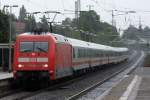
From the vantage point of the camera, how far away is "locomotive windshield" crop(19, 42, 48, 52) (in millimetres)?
27502

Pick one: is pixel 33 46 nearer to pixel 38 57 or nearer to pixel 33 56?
pixel 33 56

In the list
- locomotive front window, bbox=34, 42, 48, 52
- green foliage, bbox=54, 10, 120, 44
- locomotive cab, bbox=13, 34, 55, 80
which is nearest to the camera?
locomotive cab, bbox=13, 34, 55, 80

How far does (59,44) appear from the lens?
95.8 ft

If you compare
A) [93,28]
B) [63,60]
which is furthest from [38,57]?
[93,28]

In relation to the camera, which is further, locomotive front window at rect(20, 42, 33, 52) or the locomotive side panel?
the locomotive side panel

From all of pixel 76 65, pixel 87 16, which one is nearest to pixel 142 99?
pixel 76 65

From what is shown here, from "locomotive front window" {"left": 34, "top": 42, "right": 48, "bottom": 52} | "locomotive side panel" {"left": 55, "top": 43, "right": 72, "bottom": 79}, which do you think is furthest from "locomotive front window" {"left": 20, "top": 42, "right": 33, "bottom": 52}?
"locomotive side panel" {"left": 55, "top": 43, "right": 72, "bottom": 79}

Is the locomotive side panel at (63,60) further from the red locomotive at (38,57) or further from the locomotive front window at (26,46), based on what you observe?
the locomotive front window at (26,46)

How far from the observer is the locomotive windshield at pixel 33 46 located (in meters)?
27.5

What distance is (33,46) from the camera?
90.8ft

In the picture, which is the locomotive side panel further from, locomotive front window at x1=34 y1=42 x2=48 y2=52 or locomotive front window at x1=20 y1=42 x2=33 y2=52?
locomotive front window at x1=20 y1=42 x2=33 y2=52

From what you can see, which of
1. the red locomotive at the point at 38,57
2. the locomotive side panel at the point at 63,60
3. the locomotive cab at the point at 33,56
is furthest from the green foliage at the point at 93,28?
the locomotive cab at the point at 33,56

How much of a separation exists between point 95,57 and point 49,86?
2363 cm

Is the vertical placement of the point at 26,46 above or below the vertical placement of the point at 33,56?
above
